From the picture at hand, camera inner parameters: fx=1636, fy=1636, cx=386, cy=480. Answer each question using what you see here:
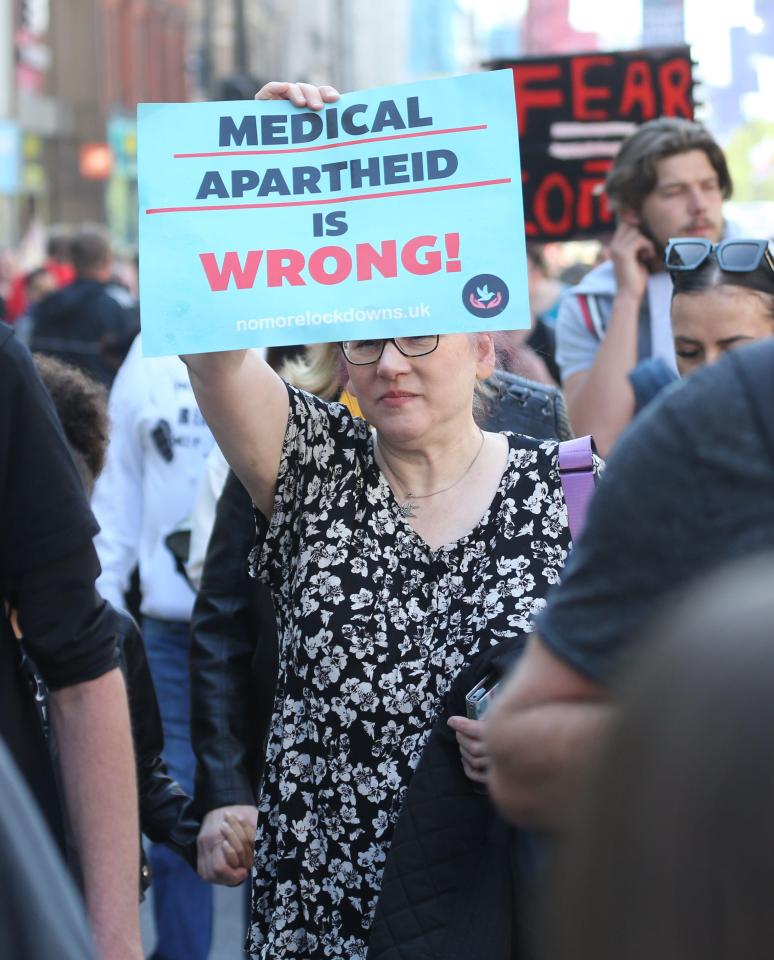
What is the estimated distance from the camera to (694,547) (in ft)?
5.27

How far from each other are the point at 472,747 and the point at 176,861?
2452 millimetres

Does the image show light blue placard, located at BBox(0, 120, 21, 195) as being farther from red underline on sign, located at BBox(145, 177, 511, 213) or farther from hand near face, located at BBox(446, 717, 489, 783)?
hand near face, located at BBox(446, 717, 489, 783)

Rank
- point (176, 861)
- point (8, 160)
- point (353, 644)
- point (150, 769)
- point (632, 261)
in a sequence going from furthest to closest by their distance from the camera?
point (8, 160) → point (632, 261) → point (176, 861) → point (150, 769) → point (353, 644)

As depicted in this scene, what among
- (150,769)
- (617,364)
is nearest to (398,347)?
(150,769)

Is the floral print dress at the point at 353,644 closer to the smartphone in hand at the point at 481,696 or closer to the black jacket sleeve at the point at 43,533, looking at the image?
the smartphone in hand at the point at 481,696

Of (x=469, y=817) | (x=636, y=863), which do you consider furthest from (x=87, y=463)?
(x=636, y=863)

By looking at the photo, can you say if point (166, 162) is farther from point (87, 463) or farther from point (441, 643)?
point (441, 643)

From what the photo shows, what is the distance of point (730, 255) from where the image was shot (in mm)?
3562

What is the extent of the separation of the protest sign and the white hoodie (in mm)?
1916

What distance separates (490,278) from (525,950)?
113cm

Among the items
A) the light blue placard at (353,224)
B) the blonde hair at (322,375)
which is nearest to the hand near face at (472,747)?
the light blue placard at (353,224)

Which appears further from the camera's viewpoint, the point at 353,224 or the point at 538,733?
the point at 353,224

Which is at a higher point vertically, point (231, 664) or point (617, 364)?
point (617, 364)

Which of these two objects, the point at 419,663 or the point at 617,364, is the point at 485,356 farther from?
the point at 617,364
